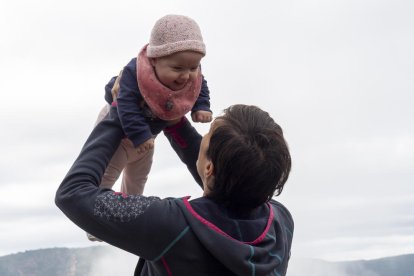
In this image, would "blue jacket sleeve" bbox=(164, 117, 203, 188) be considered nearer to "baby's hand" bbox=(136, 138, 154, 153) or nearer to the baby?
the baby

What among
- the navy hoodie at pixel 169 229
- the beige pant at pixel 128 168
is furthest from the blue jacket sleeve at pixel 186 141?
the navy hoodie at pixel 169 229

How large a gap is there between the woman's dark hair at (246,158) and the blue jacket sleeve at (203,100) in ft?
2.45

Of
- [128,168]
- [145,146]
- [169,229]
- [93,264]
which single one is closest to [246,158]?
[169,229]

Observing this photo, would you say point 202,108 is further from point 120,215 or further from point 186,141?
point 120,215

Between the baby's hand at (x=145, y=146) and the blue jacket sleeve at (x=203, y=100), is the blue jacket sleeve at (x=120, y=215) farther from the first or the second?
the blue jacket sleeve at (x=203, y=100)

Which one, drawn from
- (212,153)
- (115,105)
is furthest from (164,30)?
(212,153)

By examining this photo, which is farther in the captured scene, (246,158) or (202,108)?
(202,108)

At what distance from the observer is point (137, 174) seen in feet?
9.57

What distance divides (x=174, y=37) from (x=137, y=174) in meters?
0.77

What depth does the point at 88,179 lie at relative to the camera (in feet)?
6.34

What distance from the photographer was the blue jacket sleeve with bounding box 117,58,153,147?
7.61 ft

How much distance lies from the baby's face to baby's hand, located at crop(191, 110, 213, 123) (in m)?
0.18

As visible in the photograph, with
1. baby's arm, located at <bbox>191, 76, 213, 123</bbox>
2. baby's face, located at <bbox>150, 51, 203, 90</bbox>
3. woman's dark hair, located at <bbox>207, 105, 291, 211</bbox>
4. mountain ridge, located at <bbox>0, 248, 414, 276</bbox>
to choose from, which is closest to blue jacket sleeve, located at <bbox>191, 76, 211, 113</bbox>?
baby's arm, located at <bbox>191, 76, 213, 123</bbox>

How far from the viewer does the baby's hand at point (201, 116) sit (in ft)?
8.82
